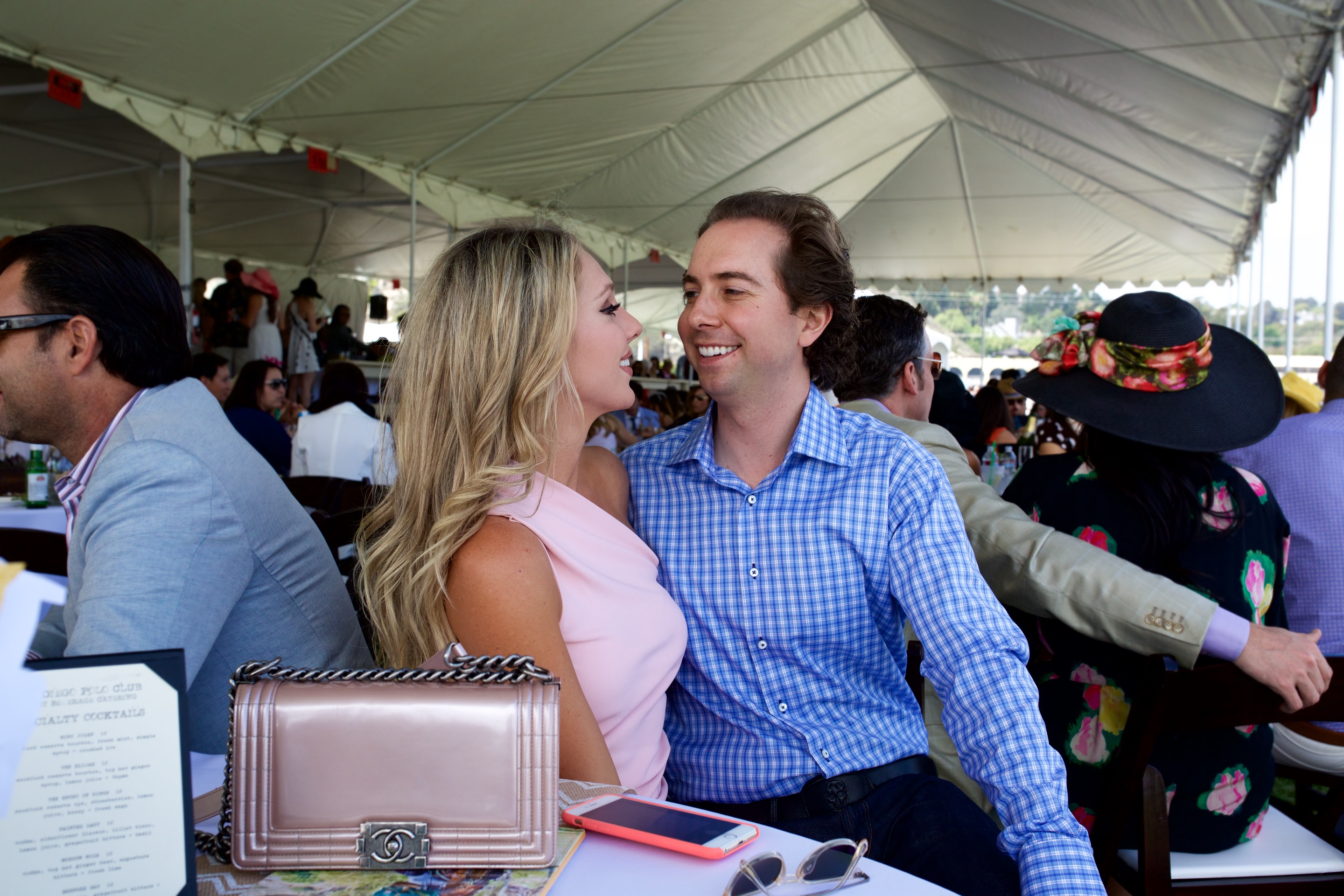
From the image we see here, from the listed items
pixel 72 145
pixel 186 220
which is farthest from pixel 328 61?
pixel 72 145

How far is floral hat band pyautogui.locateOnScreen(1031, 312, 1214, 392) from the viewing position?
1874 millimetres

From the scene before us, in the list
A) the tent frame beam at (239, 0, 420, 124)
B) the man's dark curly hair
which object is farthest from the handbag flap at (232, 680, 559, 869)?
the tent frame beam at (239, 0, 420, 124)

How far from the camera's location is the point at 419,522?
4.65 ft

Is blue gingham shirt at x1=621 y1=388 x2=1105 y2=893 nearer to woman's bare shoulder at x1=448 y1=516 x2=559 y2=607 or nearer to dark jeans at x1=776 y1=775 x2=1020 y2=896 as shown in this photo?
dark jeans at x1=776 y1=775 x2=1020 y2=896

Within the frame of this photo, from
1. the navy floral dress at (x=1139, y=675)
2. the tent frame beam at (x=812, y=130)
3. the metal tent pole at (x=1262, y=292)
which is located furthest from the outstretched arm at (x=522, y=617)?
the metal tent pole at (x=1262, y=292)

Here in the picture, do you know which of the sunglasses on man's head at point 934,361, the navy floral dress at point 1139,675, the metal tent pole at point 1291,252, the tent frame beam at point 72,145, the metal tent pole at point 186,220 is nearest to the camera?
the navy floral dress at point 1139,675

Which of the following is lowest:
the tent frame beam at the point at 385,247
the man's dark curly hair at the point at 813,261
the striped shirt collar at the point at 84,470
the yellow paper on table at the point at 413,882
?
the yellow paper on table at the point at 413,882

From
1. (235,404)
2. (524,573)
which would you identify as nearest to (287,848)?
(524,573)

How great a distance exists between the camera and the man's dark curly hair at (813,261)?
1802 mm

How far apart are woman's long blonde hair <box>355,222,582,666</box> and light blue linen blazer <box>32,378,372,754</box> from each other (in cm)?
14

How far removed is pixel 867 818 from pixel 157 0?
6.16 meters

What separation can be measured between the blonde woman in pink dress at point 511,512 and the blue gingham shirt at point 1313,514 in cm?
176

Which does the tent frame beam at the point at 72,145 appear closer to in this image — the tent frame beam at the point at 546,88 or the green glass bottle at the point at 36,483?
the tent frame beam at the point at 546,88

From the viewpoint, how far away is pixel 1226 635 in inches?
62.0
